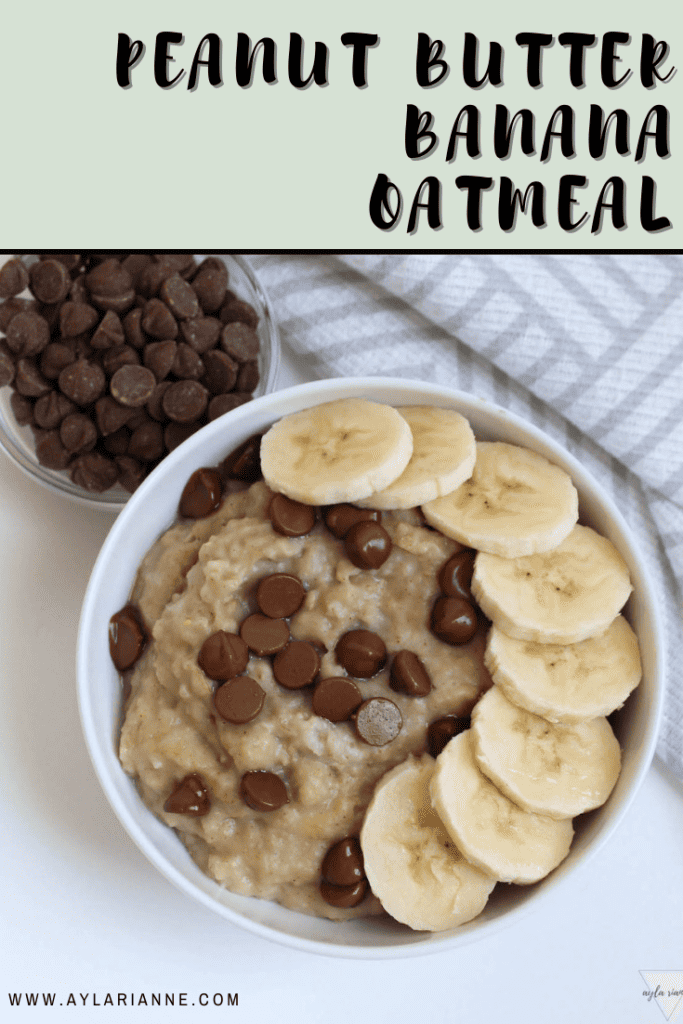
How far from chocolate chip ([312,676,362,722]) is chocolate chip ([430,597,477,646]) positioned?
0.23 m

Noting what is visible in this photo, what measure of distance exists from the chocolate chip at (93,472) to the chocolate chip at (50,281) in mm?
422

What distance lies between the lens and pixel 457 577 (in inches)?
78.8

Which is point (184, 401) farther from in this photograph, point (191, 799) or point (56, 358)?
point (191, 799)

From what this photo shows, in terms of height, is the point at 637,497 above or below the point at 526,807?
above

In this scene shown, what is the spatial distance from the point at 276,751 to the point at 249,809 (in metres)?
0.15

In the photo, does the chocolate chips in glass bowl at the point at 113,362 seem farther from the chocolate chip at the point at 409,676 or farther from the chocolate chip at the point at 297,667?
the chocolate chip at the point at 409,676

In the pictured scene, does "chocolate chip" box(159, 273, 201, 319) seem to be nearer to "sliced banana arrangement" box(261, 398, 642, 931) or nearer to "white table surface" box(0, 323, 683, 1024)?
"sliced banana arrangement" box(261, 398, 642, 931)

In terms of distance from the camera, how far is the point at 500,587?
1990 millimetres

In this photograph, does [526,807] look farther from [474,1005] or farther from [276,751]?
[474,1005]

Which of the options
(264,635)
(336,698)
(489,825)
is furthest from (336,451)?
(489,825)

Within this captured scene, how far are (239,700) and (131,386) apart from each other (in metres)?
0.87

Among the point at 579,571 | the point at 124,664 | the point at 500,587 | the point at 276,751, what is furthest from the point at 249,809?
the point at 579,571

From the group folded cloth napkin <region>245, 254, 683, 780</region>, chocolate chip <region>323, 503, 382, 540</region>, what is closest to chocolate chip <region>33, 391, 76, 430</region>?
folded cloth napkin <region>245, 254, 683, 780</region>

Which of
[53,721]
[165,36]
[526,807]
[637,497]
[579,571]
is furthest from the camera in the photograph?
[637,497]
